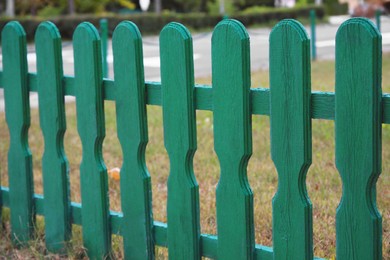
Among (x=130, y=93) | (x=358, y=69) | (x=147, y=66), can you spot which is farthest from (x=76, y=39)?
(x=147, y=66)

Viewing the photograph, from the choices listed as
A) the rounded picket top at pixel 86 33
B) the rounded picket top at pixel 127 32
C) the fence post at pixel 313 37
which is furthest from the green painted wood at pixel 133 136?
the fence post at pixel 313 37

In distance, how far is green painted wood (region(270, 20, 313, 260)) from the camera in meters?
2.32

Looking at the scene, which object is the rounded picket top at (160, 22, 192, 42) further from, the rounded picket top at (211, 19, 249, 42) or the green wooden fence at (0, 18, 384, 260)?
the rounded picket top at (211, 19, 249, 42)

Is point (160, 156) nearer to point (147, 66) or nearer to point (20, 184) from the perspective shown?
point (20, 184)

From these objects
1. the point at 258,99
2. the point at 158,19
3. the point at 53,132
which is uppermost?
the point at 158,19

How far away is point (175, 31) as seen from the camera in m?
2.66

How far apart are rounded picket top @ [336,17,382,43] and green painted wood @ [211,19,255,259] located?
0.38 metres

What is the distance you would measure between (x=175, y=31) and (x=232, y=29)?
261mm

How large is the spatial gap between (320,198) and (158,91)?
1193mm

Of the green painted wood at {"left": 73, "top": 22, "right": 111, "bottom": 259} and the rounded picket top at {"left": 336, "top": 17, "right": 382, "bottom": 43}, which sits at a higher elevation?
the rounded picket top at {"left": 336, "top": 17, "right": 382, "bottom": 43}

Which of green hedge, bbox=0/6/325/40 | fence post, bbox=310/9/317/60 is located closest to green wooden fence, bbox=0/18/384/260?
fence post, bbox=310/9/317/60

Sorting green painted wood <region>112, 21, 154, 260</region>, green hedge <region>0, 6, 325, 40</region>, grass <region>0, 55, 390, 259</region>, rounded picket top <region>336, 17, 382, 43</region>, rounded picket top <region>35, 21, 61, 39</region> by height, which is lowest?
grass <region>0, 55, 390, 259</region>

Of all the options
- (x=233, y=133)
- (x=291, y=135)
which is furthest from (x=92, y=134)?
(x=291, y=135)

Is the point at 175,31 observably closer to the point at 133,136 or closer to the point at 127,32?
the point at 127,32
